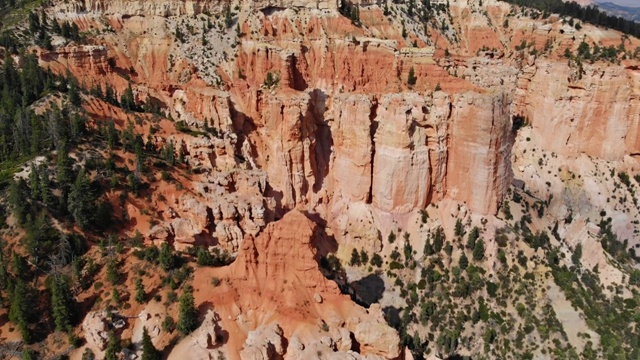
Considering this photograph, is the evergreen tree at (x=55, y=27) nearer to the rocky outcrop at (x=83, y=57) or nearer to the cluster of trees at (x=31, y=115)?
the rocky outcrop at (x=83, y=57)

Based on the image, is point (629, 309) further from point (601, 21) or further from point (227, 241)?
point (601, 21)

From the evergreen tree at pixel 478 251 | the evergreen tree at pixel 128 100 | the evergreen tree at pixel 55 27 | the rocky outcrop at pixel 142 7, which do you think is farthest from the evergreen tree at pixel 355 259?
the evergreen tree at pixel 55 27

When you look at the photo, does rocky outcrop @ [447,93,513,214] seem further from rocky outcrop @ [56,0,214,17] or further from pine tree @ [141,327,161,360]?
rocky outcrop @ [56,0,214,17]

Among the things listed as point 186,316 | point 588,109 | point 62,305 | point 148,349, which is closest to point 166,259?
point 186,316

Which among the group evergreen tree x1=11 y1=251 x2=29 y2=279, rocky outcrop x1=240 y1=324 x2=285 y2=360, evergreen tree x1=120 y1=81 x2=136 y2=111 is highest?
evergreen tree x1=120 y1=81 x2=136 y2=111

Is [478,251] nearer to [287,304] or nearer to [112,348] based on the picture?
[287,304]

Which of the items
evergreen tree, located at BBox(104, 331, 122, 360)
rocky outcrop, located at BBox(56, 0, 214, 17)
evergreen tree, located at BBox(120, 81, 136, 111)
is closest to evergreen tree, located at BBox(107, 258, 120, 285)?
evergreen tree, located at BBox(104, 331, 122, 360)
